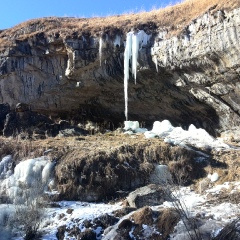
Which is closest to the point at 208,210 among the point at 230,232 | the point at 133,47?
the point at 230,232

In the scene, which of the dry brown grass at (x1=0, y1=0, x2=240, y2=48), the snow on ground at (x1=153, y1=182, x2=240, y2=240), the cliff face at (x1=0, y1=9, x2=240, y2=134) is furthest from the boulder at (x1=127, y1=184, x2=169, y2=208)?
the dry brown grass at (x1=0, y1=0, x2=240, y2=48)

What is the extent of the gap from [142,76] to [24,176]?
8.83m

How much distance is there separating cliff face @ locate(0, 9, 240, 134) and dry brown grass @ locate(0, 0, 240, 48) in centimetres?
36

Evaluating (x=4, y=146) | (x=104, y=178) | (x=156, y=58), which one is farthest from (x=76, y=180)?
(x=156, y=58)

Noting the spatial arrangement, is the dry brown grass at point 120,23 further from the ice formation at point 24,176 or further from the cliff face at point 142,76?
the ice formation at point 24,176

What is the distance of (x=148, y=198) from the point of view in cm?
1426

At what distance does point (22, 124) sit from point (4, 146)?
4191 millimetres

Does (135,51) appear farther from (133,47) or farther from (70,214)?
(70,214)

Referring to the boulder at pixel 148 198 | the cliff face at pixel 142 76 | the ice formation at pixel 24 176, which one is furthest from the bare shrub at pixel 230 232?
the cliff face at pixel 142 76

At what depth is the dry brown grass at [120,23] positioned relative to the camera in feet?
67.1

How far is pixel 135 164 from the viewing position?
1641cm

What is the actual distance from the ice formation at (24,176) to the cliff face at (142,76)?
7.60m

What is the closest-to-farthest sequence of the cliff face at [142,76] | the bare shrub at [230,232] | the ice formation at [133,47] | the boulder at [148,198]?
the bare shrub at [230,232] < the boulder at [148,198] < the cliff face at [142,76] < the ice formation at [133,47]

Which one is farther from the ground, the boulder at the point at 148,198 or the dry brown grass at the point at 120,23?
the dry brown grass at the point at 120,23
